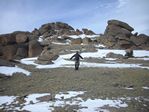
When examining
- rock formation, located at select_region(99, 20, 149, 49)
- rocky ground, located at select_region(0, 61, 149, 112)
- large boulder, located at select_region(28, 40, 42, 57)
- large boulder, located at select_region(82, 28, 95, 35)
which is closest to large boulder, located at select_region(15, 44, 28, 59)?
large boulder, located at select_region(28, 40, 42, 57)

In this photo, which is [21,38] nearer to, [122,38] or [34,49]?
[34,49]

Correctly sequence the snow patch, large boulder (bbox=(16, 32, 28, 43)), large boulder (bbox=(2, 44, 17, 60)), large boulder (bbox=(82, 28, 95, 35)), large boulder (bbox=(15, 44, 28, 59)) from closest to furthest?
the snow patch
large boulder (bbox=(2, 44, 17, 60))
large boulder (bbox=(15, 44, 28, 59))
large boulder (bbox=(16, 32, 28, 43))
large boulder (bbox=(82, 28, 95, 35))

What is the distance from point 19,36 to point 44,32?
30812 millimetres

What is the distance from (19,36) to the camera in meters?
56.5

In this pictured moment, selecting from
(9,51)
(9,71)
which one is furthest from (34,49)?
(9,71)

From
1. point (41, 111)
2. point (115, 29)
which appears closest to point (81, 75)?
point (41, 111)

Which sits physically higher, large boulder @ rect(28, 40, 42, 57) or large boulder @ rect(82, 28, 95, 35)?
large boulder @ rect(82, 28, 95, 35)

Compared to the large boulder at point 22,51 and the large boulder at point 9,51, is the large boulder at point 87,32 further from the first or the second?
the large boulder at point 9,51

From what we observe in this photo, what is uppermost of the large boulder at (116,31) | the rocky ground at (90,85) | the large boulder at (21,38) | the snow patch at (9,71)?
the large boulder at (116,31)

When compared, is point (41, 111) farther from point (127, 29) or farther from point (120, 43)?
point (127, 29)

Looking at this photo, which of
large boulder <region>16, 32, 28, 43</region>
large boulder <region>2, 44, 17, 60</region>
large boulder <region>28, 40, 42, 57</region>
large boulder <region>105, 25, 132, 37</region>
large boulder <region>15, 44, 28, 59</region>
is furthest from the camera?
large boulder <region>105, 25, 132, 37</region>

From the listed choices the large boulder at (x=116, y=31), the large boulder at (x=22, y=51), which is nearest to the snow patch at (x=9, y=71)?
the large boulder at (x=22, y=51)

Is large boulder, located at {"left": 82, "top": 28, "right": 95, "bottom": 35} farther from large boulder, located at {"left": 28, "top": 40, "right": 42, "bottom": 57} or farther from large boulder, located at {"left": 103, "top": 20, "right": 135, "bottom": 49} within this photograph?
large boulder, located at {"left": 28, "top": 40, "right": 42, "bottom": 57}

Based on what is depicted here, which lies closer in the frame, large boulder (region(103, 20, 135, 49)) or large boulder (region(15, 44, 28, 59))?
large boulder (region(15, 44, 28, 59))
